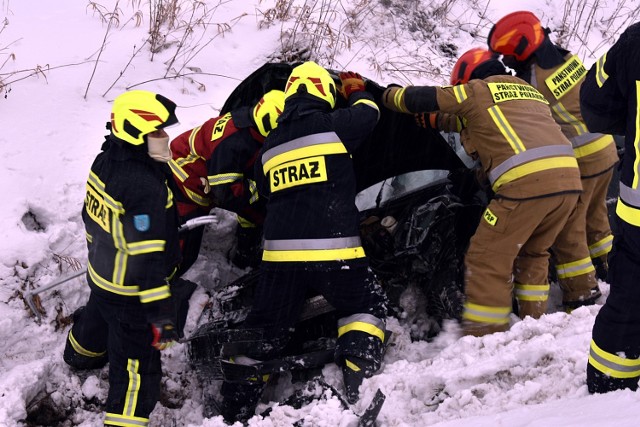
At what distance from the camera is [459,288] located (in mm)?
3742

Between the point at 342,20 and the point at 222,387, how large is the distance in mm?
4340

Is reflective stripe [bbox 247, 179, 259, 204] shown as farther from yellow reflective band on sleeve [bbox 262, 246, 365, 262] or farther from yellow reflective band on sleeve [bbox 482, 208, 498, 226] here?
yellow reflective band on sleeve [bbox 482, 208, 498, 226]

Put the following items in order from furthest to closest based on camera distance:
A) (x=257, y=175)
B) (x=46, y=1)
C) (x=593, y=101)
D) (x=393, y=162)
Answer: (x=46, y=1) < (x=393, y=162) < (x=257, y=175) < (x=593, y=101)

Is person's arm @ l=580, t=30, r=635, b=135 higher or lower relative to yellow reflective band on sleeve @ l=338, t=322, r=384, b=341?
higher

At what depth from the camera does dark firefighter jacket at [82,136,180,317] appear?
9.52ft

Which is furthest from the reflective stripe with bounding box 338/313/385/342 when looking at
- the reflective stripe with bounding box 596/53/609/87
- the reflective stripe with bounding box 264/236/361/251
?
the reflective stripe with bounding box 596/53/609/87

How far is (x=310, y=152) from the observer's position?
130 inches

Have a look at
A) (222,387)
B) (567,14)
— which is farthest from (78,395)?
(567,14)

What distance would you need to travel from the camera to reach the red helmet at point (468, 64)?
388cm

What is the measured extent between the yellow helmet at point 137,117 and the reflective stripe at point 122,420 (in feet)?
4.78

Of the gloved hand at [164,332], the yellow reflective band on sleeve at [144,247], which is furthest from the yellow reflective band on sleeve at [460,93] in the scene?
the gloved hand at [164,332]

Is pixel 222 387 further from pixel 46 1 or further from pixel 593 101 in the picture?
pixel 46 1

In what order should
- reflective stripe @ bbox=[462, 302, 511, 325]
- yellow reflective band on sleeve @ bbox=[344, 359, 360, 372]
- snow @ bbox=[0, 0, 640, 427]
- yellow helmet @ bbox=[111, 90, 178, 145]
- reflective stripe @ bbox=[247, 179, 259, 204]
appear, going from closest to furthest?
snow @ bbox=[0, 0, 640, 427]
yellow helmet @ bbox=[111, 90, 178, 145]
yellow reflective band on sleeve @ bbox=[344, 359, 360, 372]
reflective stripe @ bbox=[462, 302, 511, 325]
reflective stripe @ bbox=[247, 179, 259, 204]

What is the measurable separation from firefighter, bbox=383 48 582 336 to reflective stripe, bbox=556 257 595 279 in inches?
10.3
